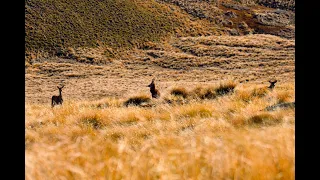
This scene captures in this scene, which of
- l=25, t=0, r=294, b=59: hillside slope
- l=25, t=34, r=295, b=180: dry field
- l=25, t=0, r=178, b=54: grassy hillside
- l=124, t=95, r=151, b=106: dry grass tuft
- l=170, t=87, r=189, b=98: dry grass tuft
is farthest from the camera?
l=25, t=0, r=294, b=59: hillside slope

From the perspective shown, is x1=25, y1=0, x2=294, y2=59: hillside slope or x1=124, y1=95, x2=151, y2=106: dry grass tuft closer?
x1=124, y1=95, x2=151, y2=106: dry grass tuft

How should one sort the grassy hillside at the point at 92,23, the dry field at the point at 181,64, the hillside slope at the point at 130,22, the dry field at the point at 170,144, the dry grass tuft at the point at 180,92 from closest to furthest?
the dry field at the point at 170,144, the dry grass tuft at the point at 180,92, the dry field at the point at 181,64, the grassy hillside at the point at 92,23, the hillside slope at the point at 130,22

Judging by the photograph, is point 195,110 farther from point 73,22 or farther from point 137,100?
point 73,22

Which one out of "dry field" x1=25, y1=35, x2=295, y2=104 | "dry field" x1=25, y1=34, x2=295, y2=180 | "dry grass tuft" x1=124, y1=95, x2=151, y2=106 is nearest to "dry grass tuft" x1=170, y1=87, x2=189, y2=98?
"dry field" x1=25, y1=34, x2=295, y2=180

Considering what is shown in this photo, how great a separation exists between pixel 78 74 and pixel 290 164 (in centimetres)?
4313

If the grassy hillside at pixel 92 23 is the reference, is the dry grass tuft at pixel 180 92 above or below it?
below

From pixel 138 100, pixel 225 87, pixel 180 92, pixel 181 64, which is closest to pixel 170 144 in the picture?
pixel 138 100

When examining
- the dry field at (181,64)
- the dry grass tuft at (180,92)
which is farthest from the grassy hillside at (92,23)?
the dry grass tuft at (180,92)

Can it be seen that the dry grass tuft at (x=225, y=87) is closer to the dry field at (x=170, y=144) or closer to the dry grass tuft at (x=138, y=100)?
the dry field at (x=170, y=144)

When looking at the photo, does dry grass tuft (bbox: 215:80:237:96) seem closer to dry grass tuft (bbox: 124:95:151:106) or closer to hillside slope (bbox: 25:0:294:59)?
dry grass tuft (bbox: 124:95:151:106)

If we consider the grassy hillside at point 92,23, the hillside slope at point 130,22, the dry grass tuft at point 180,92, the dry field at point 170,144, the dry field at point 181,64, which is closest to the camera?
the dry field at point 170,144
